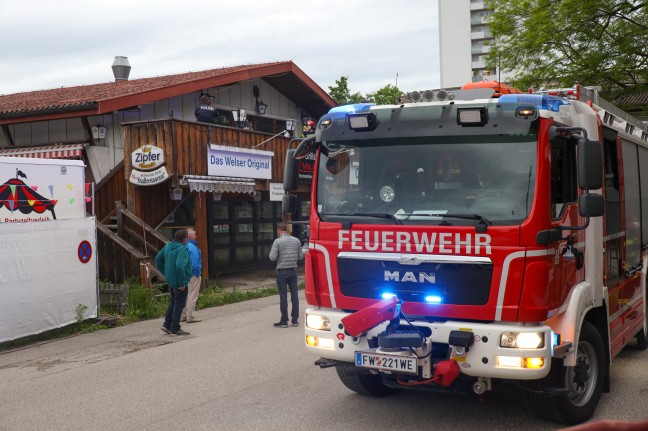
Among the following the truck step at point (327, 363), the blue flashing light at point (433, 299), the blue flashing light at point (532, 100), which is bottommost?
the truck step at point (327, 363)

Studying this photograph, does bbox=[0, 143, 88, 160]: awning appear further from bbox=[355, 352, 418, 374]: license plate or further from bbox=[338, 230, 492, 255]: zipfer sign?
bbox=[355, 352, 418, 374]: license plate

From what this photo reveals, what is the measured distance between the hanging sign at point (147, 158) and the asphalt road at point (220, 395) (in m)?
6.08

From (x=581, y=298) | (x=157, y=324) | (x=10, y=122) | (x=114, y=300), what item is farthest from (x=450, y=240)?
(x=10, y=122)

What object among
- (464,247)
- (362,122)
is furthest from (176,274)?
(464,247)

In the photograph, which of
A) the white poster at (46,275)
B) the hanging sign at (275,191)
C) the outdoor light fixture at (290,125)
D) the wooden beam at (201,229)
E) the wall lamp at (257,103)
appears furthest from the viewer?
the outdoor light fixture at (290,125)

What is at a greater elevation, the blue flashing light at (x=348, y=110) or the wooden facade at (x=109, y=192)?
the blue flashing light at (x=348, y=110)

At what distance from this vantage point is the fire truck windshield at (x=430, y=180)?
5.46 metres

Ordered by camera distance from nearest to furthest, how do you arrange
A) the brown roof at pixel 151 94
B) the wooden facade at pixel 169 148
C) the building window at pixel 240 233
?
the brown roof at pixel 151 94
the wooden facade at pixel 169 148
the building window at pixel 240 233

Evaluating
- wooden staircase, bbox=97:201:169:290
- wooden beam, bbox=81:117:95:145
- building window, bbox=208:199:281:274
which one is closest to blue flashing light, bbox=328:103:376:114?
wooden staircase, bbox=97:201:169:290

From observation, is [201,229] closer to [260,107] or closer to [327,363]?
[260,107]

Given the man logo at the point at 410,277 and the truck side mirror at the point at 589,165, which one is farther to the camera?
the man logo at the point at 410,277

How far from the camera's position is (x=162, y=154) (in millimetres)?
15734

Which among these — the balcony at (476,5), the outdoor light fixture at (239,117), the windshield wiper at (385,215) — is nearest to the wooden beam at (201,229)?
the outdoor light fixture at (239,117)

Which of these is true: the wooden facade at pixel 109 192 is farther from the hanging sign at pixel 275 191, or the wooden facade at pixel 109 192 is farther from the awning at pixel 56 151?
the hanging sign at pixel 275 191
